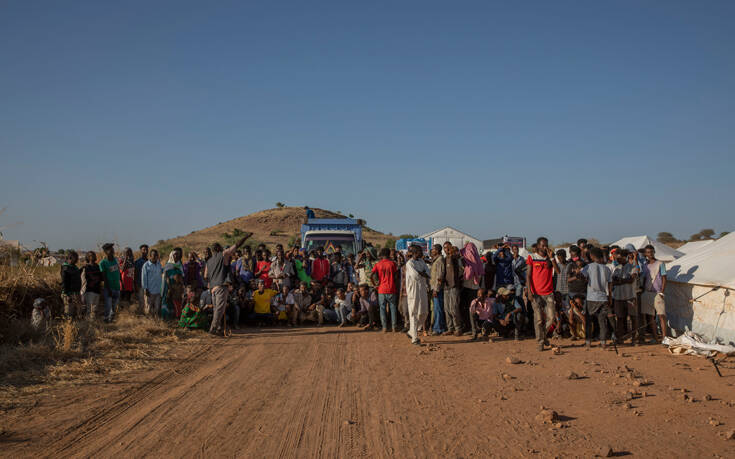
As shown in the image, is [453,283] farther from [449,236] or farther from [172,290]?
[449,236]

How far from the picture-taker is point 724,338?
8930 millimetres

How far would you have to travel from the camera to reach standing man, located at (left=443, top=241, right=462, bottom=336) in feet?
36.1

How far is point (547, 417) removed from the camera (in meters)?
5.25

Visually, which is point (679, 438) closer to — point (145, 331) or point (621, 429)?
point (621, 429)

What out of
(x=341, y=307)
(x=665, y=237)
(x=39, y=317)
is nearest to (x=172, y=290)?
(x=39, y=317)

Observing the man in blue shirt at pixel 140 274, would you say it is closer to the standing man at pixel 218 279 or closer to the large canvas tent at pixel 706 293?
the standing man at pixel 218 279

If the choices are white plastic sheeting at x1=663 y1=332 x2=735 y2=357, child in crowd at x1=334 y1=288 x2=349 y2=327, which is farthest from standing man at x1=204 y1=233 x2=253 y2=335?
white plastic sheeting at x1=663 y1=332 x2=735 y2=357

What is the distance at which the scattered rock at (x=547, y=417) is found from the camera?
5.23m

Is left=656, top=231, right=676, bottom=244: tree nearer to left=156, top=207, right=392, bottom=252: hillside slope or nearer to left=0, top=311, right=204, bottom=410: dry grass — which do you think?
left=156, top=207, right=392, bottom=252: hillside slope

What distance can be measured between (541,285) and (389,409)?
4.76 m

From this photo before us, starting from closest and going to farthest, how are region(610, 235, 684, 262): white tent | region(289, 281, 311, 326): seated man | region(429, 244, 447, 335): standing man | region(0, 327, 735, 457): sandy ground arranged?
region(0, 327, 735, 457): sandy ground, region(429, 244, 447, 335): standing man, region(289, 281, 311, 326): seated man, region(610, 235, 684, 262): white tent

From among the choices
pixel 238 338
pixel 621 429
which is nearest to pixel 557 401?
pixel 621 429

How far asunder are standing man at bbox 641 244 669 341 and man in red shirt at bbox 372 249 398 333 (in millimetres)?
5104

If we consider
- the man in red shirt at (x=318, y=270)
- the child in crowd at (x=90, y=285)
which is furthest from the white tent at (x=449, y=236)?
the child in crowd at (x=90, y=285)
